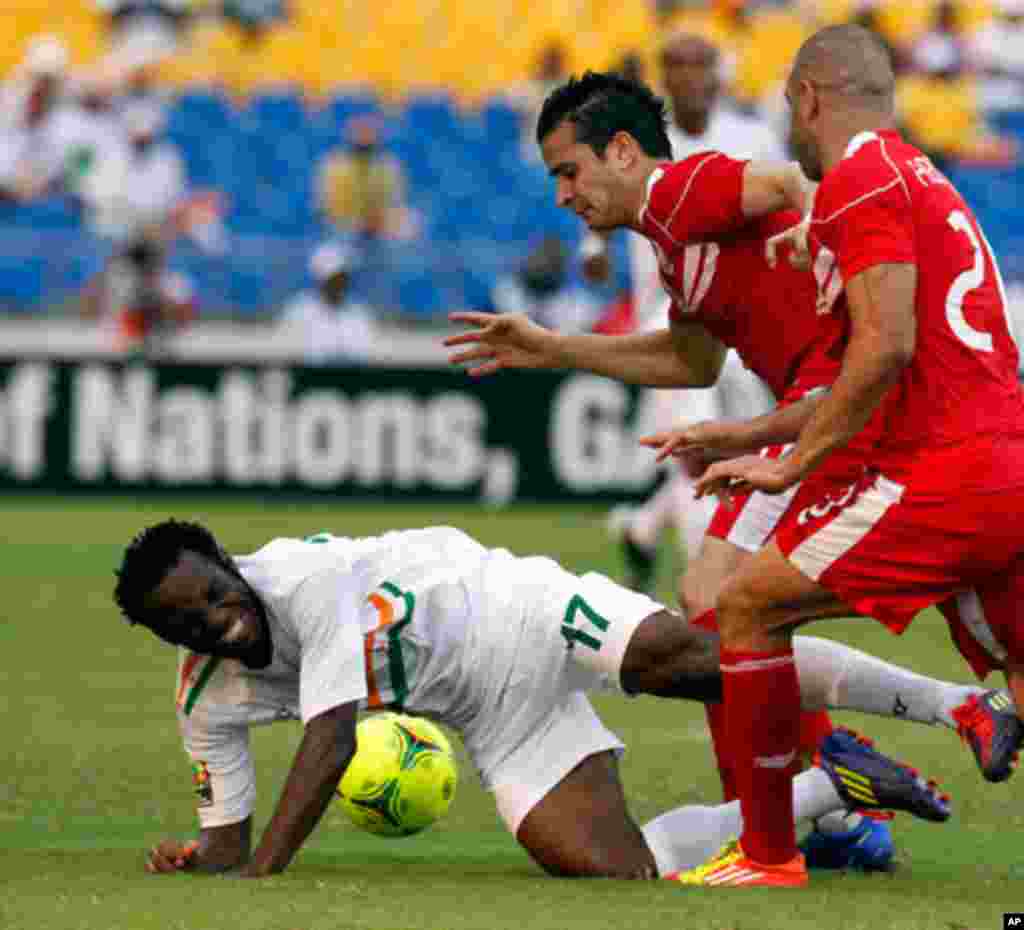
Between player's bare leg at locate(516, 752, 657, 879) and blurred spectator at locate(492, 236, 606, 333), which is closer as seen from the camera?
player's bare leg at locate(516, 752, 657, 879)

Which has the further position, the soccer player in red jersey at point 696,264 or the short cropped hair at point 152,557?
the soccer player in red jersey at point 696,264

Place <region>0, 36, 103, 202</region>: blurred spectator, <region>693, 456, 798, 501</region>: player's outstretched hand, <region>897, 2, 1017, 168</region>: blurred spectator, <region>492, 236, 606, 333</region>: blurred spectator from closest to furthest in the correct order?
<region>693, 456, 798, 501</region>: player's outstretched hand < <region>492, 236, 606, 333</region>: blurred spectator < <region>0, 36, 103, 202</region>: blurred spectator < <region>897, 2, 1017, 168</region>: blurred spectator

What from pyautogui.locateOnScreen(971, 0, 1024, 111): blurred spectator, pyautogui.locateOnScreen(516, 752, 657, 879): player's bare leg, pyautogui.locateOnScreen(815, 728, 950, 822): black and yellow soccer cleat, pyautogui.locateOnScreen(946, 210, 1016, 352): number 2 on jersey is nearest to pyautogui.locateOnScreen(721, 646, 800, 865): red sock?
pyautogui.locateOnScreen(815, 728, 950, 822): black and yellow soccer cleat

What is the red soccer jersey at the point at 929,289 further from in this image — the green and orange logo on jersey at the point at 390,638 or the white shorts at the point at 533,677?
the green and orange logo on jersey at the point at 390,638

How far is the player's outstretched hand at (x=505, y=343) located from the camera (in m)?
6.61

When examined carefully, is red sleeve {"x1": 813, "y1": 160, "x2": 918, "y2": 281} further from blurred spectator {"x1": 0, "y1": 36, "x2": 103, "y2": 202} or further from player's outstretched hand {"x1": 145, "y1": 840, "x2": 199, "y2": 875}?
blurred spectator {"x1": 0, "y1": 36, "x2": 103, "y2": 202}

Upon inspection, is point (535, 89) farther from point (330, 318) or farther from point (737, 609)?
point (737, 609)

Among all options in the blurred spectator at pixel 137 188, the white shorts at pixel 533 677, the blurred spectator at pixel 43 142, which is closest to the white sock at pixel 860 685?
the white shorts at pixel 533 677

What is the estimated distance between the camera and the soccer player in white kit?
585cm

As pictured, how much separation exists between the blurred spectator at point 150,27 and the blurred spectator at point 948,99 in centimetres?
712

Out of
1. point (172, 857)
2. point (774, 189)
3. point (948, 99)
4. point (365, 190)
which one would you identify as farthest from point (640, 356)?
point (948, 99)

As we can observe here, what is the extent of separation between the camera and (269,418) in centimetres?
1839

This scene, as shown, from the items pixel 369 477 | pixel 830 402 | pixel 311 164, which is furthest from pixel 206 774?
pixel 311 164

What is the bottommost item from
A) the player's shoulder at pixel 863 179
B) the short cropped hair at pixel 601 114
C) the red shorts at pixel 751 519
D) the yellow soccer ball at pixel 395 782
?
the yellow soccer ball at pixel 395 782
